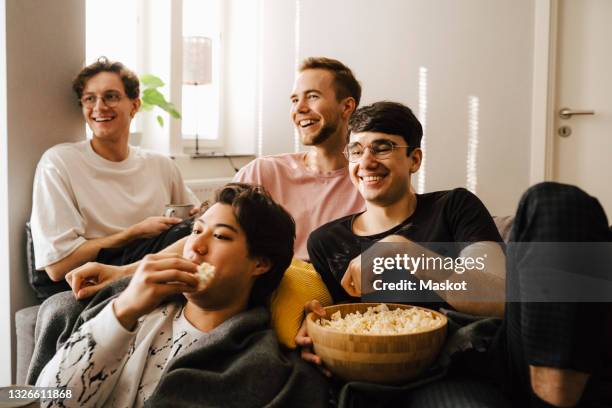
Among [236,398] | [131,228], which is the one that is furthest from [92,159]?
[236,398]

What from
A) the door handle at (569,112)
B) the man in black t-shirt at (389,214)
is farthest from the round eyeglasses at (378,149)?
the door handle at (569,112)

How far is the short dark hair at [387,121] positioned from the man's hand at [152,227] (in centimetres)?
84

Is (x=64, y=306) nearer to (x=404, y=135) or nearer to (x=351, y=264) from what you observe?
(x=351, y=264)

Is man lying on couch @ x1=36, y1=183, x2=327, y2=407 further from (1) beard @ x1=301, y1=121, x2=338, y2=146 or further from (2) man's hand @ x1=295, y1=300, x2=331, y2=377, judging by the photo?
(1) beard @ x1=301, y1=121, x2=338, y2=146

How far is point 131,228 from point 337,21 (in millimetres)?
2518

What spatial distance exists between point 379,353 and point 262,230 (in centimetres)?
41

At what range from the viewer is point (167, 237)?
7.14ft

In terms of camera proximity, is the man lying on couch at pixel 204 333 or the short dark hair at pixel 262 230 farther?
the short dark hair at pixel 262 230

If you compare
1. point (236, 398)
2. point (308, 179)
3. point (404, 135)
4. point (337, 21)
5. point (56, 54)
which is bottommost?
point (236, 398)

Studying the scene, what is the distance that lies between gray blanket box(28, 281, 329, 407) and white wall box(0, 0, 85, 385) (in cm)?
128

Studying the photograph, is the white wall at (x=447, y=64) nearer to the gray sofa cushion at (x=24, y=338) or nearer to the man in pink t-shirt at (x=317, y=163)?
the man in pink t-shirt at (x=317, y=163)

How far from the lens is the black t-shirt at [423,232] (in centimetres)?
161

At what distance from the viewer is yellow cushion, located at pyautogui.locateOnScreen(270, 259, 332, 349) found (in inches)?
57.3

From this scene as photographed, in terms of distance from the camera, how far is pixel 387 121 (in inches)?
67.0
